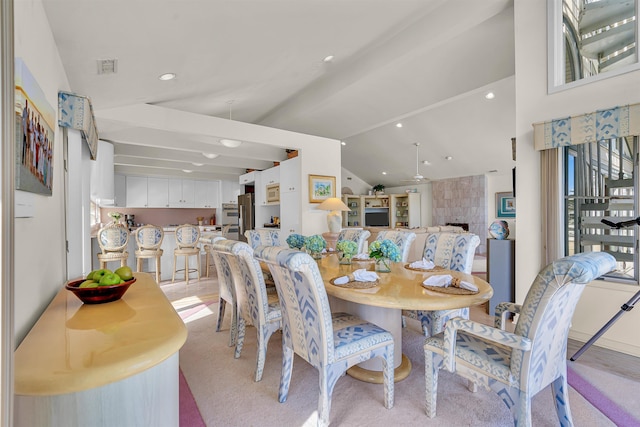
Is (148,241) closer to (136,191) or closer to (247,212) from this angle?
(247,212)

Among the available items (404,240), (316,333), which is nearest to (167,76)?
(316,333)

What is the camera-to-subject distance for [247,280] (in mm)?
2201

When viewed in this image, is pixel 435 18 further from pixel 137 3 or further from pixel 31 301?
pixel 31 301

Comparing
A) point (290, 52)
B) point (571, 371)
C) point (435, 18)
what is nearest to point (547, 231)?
point (571, 371)

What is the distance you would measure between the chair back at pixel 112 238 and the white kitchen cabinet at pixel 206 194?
4017 mm

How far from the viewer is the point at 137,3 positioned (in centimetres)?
165

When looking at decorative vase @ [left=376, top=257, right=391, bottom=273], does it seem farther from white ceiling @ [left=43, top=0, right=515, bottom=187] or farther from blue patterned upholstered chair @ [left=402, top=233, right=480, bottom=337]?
white ceiling @ [left=43, top=0, right=515, bottom=187]

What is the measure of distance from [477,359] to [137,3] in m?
2.54

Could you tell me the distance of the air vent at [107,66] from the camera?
216 centimetres

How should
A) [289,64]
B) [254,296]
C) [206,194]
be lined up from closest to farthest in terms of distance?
1. [254,296]
2. [289,64]
3. [206,194]

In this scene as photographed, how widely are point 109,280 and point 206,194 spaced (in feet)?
24.7

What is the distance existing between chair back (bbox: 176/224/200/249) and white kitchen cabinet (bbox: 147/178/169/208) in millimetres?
3272

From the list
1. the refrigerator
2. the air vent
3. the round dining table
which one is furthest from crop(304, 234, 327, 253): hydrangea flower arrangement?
the refrigerator

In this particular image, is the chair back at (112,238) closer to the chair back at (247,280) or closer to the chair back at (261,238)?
the chair back at (261,238)
